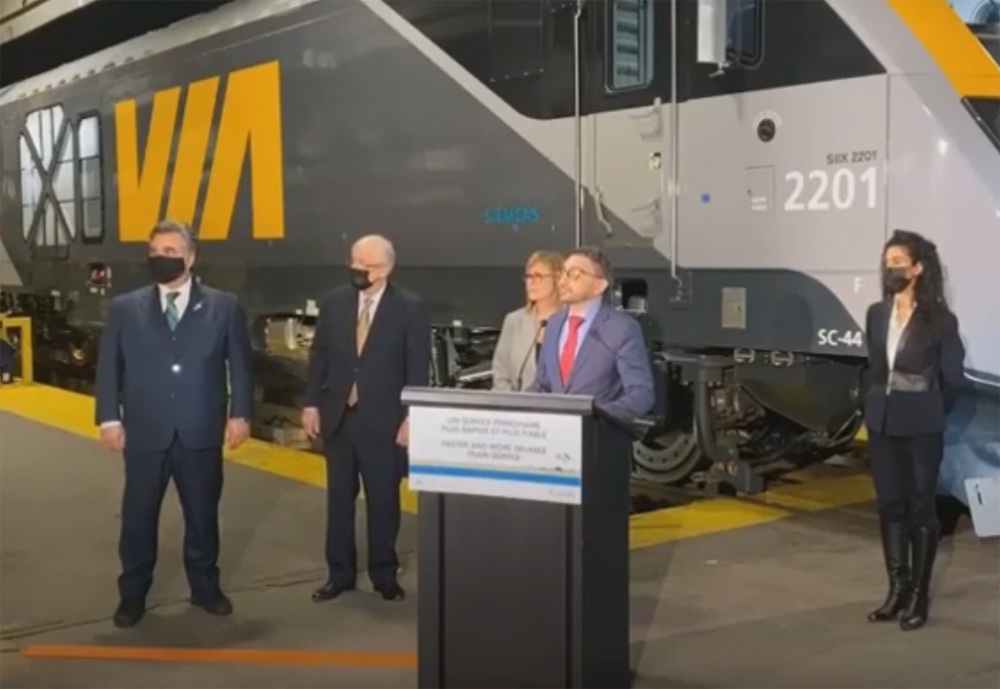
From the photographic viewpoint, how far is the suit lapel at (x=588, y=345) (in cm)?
530

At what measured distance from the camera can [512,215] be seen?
8555 millimetres

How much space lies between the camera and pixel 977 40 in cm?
705

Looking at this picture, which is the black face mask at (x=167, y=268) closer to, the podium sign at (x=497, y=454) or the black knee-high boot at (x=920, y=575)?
the podium sign at (x=497, y=454)

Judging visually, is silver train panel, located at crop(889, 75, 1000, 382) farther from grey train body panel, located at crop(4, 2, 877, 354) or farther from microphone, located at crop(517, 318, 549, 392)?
microphone, located at crop(517, 318, 549, 392)

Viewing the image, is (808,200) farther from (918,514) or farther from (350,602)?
(350,602)

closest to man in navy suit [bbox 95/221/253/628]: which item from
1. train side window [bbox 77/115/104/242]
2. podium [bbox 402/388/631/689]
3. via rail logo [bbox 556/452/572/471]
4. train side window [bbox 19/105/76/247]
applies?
podium [bbox 402/388/631/689]

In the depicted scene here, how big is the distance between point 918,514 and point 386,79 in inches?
195

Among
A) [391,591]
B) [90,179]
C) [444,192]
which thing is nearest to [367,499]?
[391,591]

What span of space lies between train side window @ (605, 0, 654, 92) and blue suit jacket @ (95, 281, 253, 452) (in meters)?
2.77

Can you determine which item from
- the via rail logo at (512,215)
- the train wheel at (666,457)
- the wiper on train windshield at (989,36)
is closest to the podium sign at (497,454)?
the via rail logo at (512,215)

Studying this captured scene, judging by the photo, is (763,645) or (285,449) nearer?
(763,645)

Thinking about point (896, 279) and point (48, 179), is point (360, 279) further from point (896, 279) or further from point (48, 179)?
point (48, 179)

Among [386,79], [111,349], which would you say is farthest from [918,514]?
[386,79]

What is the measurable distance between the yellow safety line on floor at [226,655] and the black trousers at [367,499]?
33.5 inches
